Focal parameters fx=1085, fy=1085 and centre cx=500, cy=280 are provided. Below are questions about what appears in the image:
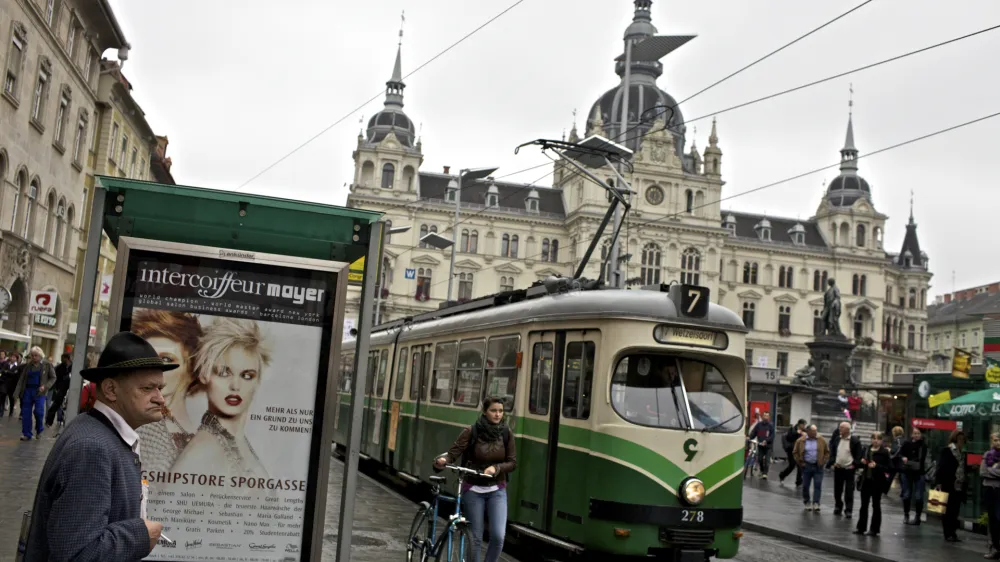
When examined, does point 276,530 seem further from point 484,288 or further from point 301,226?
point 484,288

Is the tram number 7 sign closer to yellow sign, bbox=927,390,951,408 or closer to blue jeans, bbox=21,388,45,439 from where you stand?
yellow sign, bbox=927,390,951,408

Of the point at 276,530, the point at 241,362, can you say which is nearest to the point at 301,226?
the point at 241,362

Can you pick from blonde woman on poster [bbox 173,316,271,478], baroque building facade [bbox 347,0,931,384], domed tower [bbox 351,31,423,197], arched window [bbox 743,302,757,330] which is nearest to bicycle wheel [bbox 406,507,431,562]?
blonde woman on poster [bbox 173,316,271,478]

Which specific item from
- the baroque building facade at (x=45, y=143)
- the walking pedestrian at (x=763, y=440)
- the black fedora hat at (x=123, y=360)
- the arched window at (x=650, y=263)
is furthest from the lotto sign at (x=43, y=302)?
the arched window at (x=650, y=263)

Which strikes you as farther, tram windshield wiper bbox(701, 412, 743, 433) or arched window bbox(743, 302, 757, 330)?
arched window bbox(743, 302, 757, 330)

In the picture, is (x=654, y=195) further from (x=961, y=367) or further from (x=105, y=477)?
(x=105, y=477)

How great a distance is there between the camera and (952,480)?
16.8 metres

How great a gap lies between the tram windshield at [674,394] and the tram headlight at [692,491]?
1.73ft

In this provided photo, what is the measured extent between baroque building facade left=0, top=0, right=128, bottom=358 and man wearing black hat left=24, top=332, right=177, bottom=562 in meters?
21.5

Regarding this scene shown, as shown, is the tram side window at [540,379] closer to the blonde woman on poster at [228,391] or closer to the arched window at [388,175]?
the blonde woman on poster at [228,391]

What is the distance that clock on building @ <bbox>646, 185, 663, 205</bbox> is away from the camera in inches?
3526

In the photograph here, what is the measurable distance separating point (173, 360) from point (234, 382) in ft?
1.22

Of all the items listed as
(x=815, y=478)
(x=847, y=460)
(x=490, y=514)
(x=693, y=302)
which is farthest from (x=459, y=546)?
(x=815, y=478)

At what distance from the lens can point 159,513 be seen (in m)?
6.26
